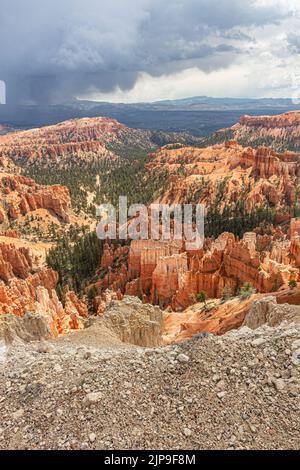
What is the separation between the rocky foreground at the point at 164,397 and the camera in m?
6.01

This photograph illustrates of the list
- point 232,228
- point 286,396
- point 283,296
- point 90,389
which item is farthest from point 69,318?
point 232,228

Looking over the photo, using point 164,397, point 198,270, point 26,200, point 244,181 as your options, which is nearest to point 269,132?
point 244,181

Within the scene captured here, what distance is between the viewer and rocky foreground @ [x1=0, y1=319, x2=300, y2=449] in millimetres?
6012

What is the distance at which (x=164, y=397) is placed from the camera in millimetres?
6773

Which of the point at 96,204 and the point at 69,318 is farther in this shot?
the point at 96,204

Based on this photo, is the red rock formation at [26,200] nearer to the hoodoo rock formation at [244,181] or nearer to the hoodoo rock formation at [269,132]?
the hoodoo rock formation at [244,181]

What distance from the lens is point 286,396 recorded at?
648 centimetres

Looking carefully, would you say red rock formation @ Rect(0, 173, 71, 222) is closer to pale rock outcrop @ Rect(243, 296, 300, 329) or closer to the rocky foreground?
pale rock outcrop @ Rect(243, 296, 300, 329)

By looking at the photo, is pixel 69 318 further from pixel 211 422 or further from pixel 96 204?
pixel 96 204


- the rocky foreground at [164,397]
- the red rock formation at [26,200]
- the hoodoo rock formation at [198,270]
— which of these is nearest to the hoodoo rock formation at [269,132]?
the red rock formation at [26,200]

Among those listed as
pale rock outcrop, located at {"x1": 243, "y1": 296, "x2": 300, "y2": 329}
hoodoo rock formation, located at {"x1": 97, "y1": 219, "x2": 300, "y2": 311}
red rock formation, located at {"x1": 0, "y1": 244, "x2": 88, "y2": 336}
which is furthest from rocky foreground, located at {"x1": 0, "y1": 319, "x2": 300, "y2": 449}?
hoodoo rock formation, located at {"x1": 97, "y1": 219, "x2": 300, "y2": 311}
